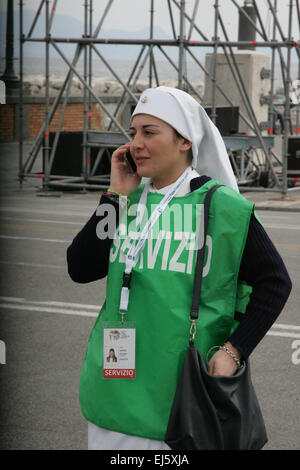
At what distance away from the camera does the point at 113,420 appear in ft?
8.17

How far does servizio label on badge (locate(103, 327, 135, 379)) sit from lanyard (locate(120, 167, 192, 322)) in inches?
2.2

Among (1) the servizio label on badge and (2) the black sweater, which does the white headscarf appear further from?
(1) the servizio label on badge

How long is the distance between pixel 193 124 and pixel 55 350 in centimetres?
354

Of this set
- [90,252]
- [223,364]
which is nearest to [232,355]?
[223,364]

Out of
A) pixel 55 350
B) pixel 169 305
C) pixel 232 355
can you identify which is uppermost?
pixel 169 305

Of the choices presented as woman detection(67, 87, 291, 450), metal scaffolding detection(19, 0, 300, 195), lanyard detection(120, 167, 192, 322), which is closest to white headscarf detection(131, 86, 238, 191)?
woman detection(67, 87, 291, 450)

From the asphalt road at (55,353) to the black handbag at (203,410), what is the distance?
0.86 m

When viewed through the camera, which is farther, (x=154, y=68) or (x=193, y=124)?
(x=154, y=68)

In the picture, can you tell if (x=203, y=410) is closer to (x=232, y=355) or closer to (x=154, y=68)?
(x=232, y=355)

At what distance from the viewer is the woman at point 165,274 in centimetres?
243

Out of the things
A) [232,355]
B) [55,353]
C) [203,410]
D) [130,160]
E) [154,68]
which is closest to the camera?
[203,410]

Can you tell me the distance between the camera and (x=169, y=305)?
7.91 ft
